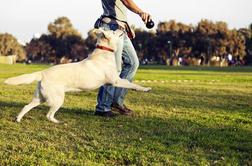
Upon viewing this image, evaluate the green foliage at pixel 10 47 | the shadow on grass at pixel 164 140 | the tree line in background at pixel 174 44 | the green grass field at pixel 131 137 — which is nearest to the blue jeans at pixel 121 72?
the green grass field at pixel 131 137

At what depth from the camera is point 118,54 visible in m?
7.13

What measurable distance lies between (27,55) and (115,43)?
353 feet

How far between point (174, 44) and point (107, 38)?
252 feet

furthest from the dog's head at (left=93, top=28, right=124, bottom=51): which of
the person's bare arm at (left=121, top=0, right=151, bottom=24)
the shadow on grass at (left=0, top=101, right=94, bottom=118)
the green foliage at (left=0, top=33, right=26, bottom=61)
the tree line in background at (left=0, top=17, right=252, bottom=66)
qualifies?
the green foliage at (left=0, top=33, right=26, bottom=61)

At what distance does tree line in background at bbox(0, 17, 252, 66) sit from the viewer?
78.5m

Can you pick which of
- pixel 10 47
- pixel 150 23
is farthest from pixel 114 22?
pixel 10 47

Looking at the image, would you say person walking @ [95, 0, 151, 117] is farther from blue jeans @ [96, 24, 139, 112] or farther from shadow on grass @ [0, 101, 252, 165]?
shadow on grass @ [0, 101, 252, 165]

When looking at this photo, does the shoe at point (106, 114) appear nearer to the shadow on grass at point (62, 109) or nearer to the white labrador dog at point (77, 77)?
the shadow on grass at point (62, 109)

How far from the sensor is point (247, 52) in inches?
3295

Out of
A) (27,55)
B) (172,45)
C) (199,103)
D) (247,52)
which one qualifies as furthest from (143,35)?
(199,103)

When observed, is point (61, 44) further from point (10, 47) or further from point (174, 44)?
point (174, 44)

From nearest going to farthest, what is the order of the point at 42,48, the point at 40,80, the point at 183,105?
the point at 40,80, the point at 183,105, the point at 42,48

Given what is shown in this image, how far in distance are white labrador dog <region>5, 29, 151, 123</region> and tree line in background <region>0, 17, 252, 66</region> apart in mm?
62509

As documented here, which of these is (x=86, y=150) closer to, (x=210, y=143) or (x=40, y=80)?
(x=210, y=143)
